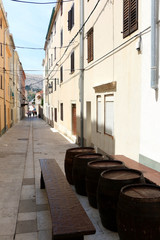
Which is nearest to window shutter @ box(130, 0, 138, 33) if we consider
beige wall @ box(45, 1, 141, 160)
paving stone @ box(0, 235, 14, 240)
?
beige wall @ box(45, 1, 141, 160)

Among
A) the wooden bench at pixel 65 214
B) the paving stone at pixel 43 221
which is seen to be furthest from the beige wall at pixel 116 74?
the paving stone at pixel 43 221

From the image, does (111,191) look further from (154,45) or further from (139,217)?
(154,45)

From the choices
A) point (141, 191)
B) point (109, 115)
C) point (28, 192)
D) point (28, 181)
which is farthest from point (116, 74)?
point (141, 191)

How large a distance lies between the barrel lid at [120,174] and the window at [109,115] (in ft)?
13.5

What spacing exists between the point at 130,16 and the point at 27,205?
515 cm

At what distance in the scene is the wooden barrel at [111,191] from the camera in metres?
3.62

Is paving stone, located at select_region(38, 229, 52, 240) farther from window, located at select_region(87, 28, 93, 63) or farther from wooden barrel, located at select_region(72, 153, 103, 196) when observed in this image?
window, located at select_region(87, 28, 93, 63)

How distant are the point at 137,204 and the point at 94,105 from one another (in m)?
7.52

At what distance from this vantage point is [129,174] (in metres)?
4.07

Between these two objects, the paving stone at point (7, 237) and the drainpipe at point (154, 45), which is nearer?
the paving stone at point (7, 237)

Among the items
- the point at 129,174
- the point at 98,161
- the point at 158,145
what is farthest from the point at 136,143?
the point at 129,174

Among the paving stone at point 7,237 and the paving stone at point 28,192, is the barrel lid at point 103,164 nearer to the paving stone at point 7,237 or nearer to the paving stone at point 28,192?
the paving stone at point 7,237

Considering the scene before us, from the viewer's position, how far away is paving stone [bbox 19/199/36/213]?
16.3 ft

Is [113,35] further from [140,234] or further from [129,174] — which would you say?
[140,234]
